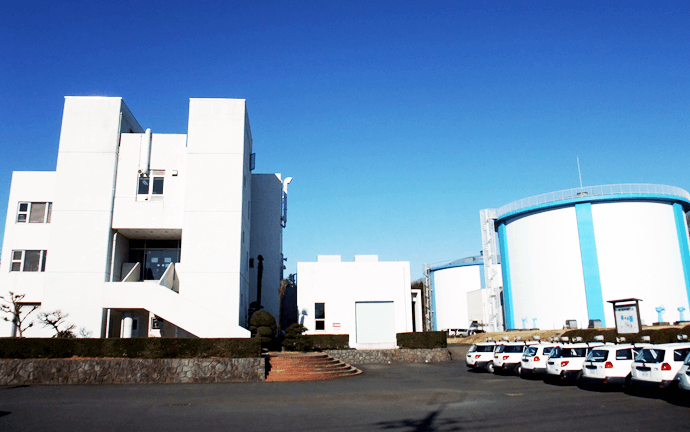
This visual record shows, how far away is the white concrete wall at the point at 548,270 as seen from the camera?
40.4 metres

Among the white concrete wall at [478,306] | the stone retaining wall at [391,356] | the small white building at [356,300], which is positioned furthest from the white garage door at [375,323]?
the white concrete wall at [478,306]

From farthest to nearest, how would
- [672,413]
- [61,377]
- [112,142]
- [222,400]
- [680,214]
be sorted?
[680,214], [112,142], [61,377], [222,400], [672,413]

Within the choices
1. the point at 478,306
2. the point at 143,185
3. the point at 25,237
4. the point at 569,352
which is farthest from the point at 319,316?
the point at 478,306

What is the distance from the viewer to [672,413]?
1089 centimetres

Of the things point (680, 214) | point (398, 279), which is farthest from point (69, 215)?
point (680, 214)

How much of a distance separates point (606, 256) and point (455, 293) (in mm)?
26190

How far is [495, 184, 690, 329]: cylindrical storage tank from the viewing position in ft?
127

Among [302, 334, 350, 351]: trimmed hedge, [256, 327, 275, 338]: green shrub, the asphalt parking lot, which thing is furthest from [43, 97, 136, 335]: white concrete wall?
[302, 334, 350, 351]: trimmed hedge

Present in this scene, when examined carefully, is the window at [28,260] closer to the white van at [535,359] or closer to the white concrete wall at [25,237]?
the white concrete wall at [25,237]

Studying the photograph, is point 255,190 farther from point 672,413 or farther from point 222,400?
point 672,413

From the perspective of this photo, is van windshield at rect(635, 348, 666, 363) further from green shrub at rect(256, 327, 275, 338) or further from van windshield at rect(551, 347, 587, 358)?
green shrub at rect(256, 327, 275, 338)

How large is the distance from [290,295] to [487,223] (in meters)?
23.2

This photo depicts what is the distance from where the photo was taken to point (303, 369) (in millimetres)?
22250

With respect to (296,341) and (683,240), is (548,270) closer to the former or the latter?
(683,240)
